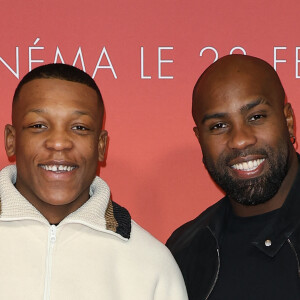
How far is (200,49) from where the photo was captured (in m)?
2.28

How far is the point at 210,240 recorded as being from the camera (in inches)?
78.7

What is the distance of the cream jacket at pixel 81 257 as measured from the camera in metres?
1.65

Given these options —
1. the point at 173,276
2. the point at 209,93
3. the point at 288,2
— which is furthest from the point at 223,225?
the point at 288,2

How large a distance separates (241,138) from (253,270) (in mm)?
377

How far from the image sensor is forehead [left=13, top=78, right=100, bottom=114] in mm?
1776

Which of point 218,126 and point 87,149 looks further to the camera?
point 218,126

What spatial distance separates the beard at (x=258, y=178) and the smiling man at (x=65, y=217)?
0.92 ft

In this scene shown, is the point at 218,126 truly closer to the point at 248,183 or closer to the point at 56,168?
the point at 248,183

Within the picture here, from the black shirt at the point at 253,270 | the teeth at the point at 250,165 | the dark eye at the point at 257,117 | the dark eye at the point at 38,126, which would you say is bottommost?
the black shirt at the point at 253,270

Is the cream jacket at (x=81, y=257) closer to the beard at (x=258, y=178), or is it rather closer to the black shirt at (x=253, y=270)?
the black shirt at (x=253, y=270)

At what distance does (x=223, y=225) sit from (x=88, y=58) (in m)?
0.76

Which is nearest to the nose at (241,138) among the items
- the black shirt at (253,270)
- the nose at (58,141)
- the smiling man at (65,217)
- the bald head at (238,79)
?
the bald head at (238,79)

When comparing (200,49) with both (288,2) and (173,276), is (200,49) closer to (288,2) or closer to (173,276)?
(288,2)

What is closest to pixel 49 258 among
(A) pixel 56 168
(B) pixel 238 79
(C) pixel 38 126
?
(A) pixel 56 168
